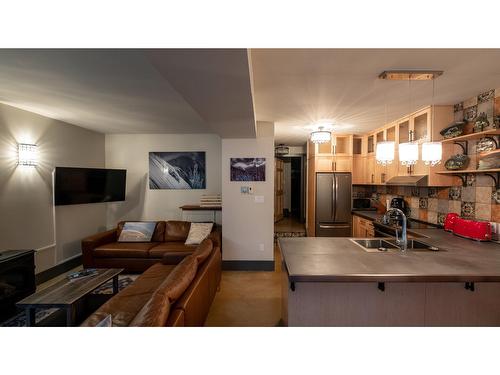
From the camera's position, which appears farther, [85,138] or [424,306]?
[85,138]

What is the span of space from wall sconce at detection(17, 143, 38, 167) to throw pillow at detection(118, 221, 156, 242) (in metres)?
1.56

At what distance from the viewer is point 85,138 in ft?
13.5

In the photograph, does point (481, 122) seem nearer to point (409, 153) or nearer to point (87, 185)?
point (409, 153)

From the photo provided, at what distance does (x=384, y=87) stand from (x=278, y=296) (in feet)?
8.71

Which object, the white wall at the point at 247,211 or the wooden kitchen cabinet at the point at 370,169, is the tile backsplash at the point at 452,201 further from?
the white wall at the point at 247,211

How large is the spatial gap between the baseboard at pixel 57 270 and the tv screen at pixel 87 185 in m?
1.00

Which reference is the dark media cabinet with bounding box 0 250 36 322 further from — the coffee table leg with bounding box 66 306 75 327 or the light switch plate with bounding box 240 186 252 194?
the light switch plate with bounding box 240 186 252 194

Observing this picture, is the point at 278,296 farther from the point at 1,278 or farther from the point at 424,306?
the point at 1,278

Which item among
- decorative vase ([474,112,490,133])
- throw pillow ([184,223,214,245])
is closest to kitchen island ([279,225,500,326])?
decorative vase ([474,112,490,133])

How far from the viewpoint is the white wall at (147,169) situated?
180 inches

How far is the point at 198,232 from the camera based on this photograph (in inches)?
147

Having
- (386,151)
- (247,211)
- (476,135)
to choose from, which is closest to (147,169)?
(247,211)

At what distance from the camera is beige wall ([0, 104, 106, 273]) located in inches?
112
